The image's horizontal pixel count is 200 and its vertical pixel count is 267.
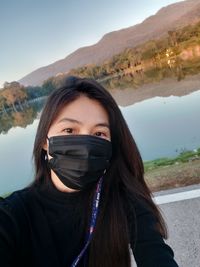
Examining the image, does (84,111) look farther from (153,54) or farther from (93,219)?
(153,54)

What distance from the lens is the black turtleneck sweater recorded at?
1328mm

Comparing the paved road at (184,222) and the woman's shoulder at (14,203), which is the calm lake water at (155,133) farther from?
the woman's shoulder at (14,203)

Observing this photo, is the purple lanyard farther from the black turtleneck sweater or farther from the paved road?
the paved road

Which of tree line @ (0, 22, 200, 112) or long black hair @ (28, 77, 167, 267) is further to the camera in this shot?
tree line @ (0, 22, 200, 112)

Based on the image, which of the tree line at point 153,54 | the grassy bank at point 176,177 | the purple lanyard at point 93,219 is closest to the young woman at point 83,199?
the purple lanyard at point 93,219

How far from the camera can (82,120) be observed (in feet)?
5.18

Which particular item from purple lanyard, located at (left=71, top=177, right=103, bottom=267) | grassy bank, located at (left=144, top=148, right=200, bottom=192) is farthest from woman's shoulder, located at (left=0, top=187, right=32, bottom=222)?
grassy bank, located at (left=144, top=148, right=200, bottom=192)

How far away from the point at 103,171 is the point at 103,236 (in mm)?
309

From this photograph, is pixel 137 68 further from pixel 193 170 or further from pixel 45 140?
pixel 45 140

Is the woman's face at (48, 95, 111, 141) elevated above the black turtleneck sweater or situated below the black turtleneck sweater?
above

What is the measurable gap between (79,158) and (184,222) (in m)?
1.78

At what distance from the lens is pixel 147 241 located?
1.41 meters

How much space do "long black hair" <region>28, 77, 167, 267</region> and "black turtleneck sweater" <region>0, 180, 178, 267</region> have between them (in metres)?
0.09

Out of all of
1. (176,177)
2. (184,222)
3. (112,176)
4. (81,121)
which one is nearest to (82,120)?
(81,121)
